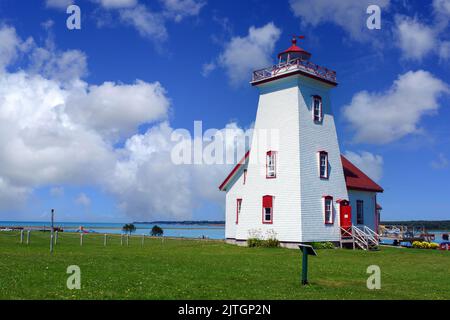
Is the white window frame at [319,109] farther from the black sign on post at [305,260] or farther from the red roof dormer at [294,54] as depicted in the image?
the black sign on post at [305,260]

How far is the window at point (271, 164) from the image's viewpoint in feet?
103

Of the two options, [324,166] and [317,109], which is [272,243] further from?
[317,109]

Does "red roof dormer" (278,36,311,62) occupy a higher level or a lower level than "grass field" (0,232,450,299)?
higher

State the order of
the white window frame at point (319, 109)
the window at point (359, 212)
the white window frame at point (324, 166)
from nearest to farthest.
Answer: the white window frame at point (324, 166) < the white window frame at point (319, 109) < the window at point (359, 212)

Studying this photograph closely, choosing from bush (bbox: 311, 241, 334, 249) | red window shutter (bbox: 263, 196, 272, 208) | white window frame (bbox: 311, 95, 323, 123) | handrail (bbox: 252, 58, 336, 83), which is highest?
handrail (bbox: 252, 58, 336, 83)

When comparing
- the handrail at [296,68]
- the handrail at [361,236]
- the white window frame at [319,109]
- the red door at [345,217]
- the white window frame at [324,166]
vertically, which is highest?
the handrail at [296,68]

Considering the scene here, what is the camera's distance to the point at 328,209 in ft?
104

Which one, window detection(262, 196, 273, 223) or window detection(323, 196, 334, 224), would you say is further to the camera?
window detection(323, 196, 334, 224)

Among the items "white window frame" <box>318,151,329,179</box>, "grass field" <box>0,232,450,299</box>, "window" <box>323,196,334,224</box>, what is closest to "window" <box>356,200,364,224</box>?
"window" <box>323,196,334,224</box>

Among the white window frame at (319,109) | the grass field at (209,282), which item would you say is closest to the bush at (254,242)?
the white window frame at (319,109)

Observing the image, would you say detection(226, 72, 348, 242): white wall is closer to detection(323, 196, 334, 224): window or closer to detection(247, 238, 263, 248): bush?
detection(323, 196, 334, 224): window

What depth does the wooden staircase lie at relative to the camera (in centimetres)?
3131

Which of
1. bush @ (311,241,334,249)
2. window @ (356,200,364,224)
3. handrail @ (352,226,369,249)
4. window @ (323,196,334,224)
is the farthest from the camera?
window @ (356,200,364,224)
